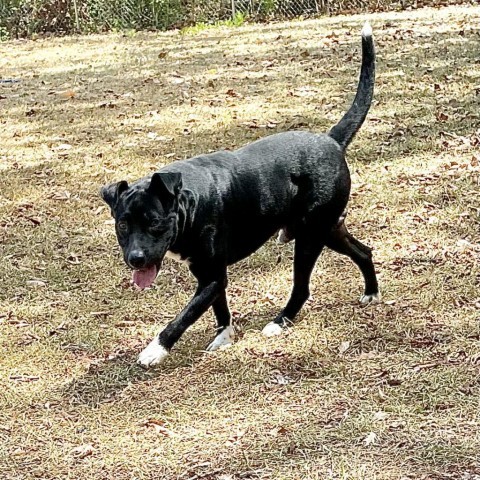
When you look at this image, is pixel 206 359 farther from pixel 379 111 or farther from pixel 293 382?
pixel 379 111

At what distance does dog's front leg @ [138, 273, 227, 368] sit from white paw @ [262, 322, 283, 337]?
0.55 metres

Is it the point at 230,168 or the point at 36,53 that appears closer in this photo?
the point at 230,168

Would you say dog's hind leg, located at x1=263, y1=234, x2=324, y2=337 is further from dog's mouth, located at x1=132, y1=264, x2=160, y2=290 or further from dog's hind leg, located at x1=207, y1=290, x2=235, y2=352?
dog's mouth, located at x1=132, y1=264, x2=160, y2=290

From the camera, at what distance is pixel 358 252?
17.5 feet

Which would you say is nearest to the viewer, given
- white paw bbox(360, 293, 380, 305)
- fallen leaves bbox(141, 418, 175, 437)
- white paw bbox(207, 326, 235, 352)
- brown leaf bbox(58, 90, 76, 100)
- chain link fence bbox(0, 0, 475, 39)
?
fallen leaves bbox(141, 418, 175, 437)

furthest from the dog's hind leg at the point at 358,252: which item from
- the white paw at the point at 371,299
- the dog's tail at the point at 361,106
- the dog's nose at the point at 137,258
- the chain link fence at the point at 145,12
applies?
the chain link fence at the point at 145,12

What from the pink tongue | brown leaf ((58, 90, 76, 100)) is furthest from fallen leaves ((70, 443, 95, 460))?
brown leaf ((58, 90, 76, 100))

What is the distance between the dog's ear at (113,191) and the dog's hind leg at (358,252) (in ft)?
4.69

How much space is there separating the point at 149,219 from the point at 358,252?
1661 millimetres

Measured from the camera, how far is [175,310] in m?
5.57

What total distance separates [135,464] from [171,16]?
1684 cm

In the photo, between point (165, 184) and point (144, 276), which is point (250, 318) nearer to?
point (144, 276)

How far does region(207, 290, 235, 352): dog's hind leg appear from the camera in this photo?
16.4 feet

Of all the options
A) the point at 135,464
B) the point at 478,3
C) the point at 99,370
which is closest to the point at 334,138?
the point at 99,370
